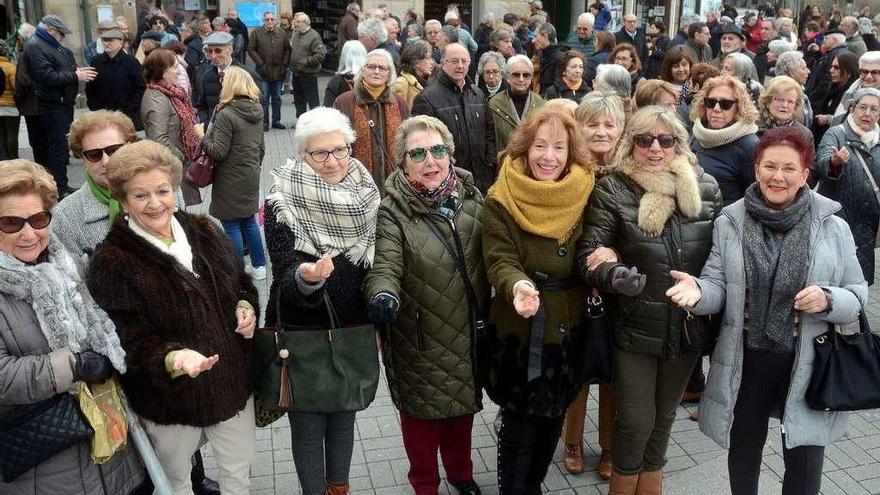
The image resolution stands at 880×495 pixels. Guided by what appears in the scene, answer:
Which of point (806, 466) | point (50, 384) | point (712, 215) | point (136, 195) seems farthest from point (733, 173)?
point (50, 384)

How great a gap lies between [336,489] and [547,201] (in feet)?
5.48

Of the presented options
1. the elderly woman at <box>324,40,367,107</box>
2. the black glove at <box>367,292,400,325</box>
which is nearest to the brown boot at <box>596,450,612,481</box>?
the black glove at <box>367,292,400,325</box>

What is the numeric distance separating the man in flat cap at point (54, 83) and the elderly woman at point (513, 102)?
16.6 feet

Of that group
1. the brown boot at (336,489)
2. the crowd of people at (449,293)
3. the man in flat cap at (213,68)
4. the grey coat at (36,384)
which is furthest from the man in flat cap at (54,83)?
the grey coat at (36,384)

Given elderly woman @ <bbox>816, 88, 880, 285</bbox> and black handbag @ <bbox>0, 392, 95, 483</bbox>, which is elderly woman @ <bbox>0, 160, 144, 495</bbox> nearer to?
black handbag @ <bbox>0, 392, 95, 483</bbox>

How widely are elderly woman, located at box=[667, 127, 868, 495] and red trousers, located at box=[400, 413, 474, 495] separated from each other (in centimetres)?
120

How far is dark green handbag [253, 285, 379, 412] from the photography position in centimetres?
320

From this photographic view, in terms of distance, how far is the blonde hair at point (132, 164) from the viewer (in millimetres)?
2882

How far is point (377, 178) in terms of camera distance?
600 cm

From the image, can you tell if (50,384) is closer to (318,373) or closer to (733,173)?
(318,373)

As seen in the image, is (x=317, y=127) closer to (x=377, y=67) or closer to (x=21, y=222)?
(x=21, y=222)

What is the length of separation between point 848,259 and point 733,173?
1.47 meters

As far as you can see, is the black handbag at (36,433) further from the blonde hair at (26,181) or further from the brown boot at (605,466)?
the brown boot at (605,466)

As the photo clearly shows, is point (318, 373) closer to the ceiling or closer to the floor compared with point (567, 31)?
closer to the floor
